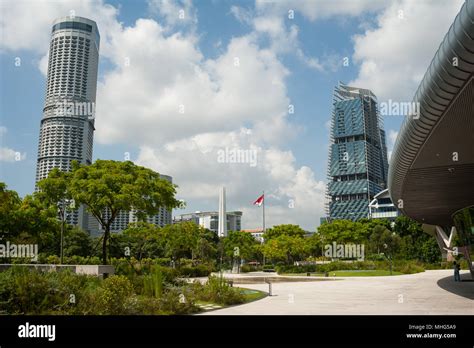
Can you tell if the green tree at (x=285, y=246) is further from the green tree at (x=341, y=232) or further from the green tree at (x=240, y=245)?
the green tree at (x=341, y=232)

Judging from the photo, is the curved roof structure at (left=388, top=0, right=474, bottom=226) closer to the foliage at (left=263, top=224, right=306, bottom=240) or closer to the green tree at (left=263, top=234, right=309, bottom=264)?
the green tree at (left=263, top=234, right=309, bottom=264)

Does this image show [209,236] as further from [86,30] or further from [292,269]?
[86,30]

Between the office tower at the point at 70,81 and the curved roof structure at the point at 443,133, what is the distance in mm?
64979

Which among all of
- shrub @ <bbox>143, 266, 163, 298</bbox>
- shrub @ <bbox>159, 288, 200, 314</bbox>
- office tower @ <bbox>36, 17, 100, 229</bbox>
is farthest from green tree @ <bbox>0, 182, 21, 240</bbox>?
office tower @ <bbox>36, 17, 100, 229</bbox>

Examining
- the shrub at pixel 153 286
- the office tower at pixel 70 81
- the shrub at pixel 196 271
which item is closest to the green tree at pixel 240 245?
the shrub at pixel 196 271

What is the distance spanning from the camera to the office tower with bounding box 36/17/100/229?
79.4 metres

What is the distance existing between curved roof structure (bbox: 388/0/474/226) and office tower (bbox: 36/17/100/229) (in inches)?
2558

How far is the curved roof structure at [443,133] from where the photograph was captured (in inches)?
412

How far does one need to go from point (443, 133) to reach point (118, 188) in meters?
19.4

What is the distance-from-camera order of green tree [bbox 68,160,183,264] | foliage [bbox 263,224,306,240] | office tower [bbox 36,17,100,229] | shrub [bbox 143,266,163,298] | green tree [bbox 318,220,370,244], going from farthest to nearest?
1. office tower [bbox 36,17,100,229]
2. green tree [bbox 318,220,370,244]
3. foliage [bbox 263,224,306,240]
4. green tree [bbox 68,160,183,264]
5. shrub [bbox 143,266,163,298]
